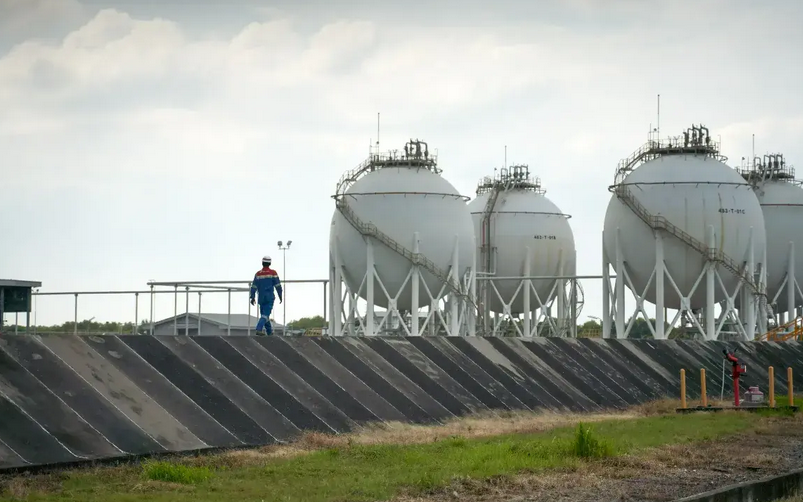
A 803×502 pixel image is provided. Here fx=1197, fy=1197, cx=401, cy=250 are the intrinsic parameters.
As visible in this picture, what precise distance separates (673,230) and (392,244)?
1317cm

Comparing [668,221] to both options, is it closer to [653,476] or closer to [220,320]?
[220,320]

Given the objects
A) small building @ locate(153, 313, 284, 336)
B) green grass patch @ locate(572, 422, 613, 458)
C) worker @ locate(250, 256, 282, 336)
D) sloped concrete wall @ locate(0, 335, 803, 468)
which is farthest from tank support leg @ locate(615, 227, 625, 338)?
green grass patch @ locate(572, 422, 613, 458)

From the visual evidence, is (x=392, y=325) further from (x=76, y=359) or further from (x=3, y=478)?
(x=3, y=478)

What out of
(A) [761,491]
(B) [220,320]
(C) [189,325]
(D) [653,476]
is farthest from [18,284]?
(A) [761,491]

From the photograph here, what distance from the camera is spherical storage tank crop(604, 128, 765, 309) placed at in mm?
56094

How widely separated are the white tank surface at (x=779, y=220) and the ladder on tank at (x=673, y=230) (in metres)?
10.4

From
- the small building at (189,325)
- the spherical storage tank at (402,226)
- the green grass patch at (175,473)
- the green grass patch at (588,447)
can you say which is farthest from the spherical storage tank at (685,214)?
the green grass patch at (175,473)

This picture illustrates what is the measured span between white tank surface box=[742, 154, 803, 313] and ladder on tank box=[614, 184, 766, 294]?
10.4 metres

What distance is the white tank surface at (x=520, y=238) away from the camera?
69438 mm

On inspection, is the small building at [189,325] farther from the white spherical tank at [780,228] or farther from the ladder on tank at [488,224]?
the white spherical tank at [780,228]

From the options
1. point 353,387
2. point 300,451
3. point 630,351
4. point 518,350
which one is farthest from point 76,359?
point 630,351

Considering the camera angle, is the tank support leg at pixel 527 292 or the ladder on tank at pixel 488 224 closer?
the tank support leg at pixel 527 292

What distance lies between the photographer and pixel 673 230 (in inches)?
2200

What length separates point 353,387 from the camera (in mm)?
24156
